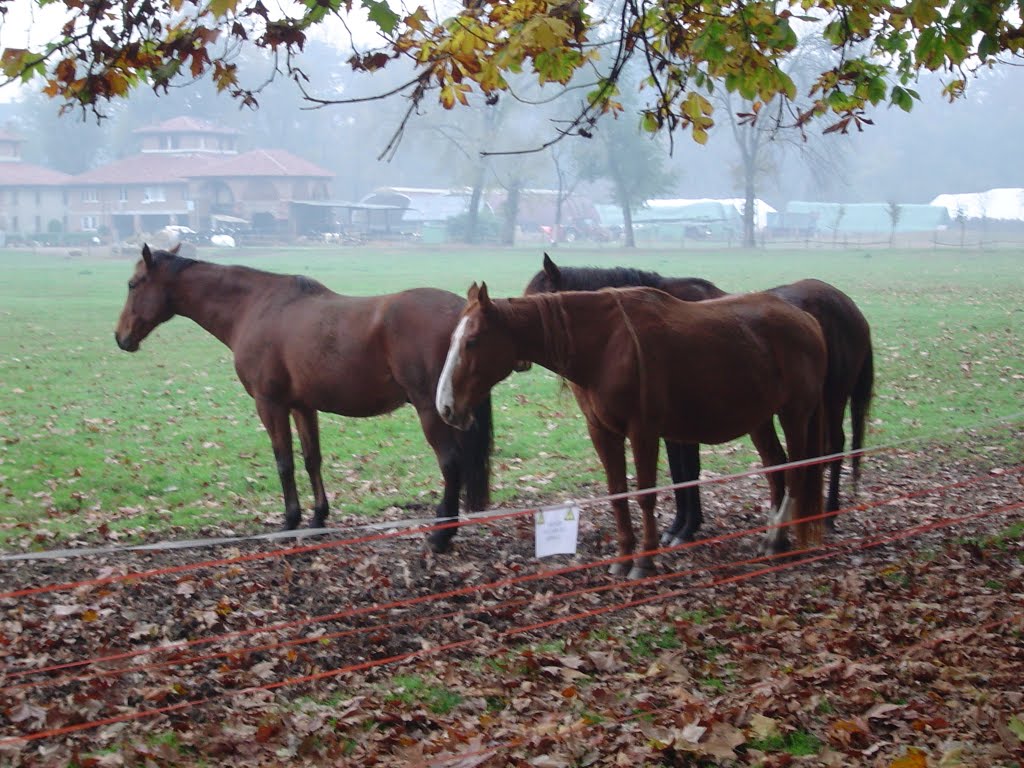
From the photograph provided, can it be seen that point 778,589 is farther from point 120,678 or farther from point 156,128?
point 156,128

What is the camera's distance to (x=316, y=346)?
841 centimetres

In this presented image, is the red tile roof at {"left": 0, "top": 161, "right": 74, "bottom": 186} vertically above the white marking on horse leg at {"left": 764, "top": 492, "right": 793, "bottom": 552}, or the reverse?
the red tile roof at {"left": 0, "top": 161, "right": 74, "bottom": 186}

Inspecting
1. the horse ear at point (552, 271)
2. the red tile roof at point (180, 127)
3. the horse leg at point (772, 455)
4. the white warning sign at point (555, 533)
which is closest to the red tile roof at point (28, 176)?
the red tile roof at point (180, 127)

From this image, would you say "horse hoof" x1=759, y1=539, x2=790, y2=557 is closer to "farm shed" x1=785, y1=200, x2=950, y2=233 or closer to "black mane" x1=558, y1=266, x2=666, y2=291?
"black mane" x1=558, y1=266, x2=666, y2=291

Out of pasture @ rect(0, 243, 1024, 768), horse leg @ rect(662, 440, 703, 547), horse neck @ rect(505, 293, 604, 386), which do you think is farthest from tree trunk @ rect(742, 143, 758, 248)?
horse neck @ rect(505, 293, 604, 386)

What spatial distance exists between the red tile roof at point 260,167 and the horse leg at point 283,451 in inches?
2502

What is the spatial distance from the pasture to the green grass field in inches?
2.7

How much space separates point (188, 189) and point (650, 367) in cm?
6859

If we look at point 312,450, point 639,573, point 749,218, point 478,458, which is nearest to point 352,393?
point 312,450

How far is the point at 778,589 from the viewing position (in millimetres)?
A: 6797

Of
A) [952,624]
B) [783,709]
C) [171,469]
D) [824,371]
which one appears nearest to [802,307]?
[824,371]

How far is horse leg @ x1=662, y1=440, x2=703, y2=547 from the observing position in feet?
26.2

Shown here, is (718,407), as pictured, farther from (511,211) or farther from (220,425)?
(511,211)

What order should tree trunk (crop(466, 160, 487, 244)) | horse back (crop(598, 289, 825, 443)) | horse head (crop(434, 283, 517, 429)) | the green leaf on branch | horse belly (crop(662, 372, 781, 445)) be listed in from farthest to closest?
tree trunk (crop(466, 160, 487, 244)) < horse belly (crop(662, 372, 781, 445)) < horse back (crop(598, 289, 825, 443)) < horse head (crop(434, 283, 517, 429)) < the green leaf on branch
